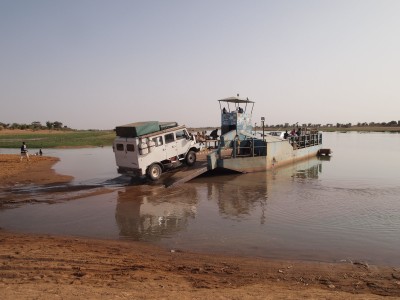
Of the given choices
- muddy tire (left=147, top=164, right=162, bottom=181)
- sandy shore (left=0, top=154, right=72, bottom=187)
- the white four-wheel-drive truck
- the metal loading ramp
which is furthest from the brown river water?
sandy shore (left=0, top=154, right=72, bottom=187)

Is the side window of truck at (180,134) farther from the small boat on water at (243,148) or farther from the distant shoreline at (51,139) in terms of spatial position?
the distant shoreline at (51,139)

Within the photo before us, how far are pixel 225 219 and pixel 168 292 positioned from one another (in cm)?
594

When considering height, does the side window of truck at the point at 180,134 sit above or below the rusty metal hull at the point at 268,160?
above

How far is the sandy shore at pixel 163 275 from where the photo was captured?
16.6 feet

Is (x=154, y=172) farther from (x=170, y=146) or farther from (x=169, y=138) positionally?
(x=169, y=138)

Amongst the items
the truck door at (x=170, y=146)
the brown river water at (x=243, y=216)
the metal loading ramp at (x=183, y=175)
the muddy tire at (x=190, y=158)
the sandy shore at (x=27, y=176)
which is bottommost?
the brown river water at (x=243, y=216)

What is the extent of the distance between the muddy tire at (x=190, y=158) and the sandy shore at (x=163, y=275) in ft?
33.5

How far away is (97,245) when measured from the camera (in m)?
8.18

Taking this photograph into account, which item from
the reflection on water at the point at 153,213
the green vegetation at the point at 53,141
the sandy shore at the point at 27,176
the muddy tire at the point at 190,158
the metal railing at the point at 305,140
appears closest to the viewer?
the reflection on water at the point at 153,213

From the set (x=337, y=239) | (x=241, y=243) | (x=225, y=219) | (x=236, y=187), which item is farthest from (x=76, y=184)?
(x=337, y=239)

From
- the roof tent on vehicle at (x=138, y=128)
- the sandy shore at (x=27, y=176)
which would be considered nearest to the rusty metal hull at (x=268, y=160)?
the roof tent on vehicle at (x=138, y=128)

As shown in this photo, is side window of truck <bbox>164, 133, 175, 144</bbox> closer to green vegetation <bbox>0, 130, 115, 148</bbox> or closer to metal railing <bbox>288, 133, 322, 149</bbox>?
metal railing <bbox>288, 133, 322, 149</bbox>

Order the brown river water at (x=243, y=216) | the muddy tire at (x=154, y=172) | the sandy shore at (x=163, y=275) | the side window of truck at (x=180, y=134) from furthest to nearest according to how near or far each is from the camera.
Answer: the side window of truck at (x=180, y=134)
the muddy tire at (x=154, y=172)
the brown river water at (x=243, y=216)
the sandy shore at (x=163, y=275)

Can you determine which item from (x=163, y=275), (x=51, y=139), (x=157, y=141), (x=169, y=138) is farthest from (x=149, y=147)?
(x=51, y=139)
